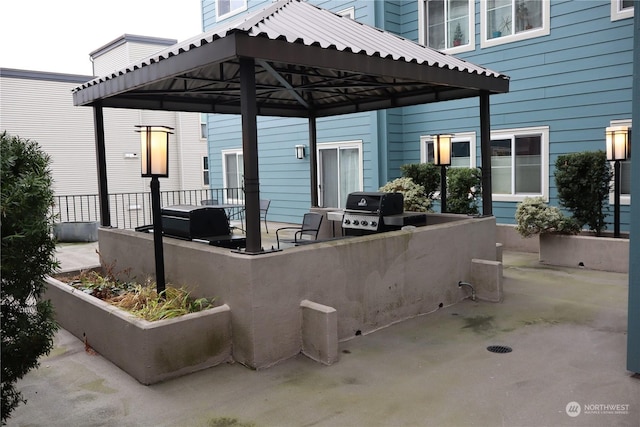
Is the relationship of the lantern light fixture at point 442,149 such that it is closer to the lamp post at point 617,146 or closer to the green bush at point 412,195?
the green bush at point 412,195

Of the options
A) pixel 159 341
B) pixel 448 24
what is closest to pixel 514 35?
pixel 448 24

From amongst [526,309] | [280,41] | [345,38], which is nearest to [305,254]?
[280,41]

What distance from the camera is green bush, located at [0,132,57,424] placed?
2559mm

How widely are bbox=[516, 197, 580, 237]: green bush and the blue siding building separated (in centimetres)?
95

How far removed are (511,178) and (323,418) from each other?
7012mm

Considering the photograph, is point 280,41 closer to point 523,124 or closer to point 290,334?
point 290,334

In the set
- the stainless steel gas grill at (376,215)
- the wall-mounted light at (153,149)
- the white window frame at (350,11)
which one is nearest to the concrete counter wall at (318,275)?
the stainless steel gas grill at (376,215)

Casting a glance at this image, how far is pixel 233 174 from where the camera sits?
14195 mm

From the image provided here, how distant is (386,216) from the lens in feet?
20.1

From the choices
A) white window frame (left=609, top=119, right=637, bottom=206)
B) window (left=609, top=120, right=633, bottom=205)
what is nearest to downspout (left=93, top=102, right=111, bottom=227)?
white window frame (left=609, top=119, right=637, bottom=206)

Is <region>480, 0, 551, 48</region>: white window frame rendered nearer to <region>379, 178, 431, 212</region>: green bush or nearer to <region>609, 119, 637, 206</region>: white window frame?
<region>609, 119, 637, 206</region>: white window frame

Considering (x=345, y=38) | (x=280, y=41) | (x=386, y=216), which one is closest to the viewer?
(x=280, y=41)

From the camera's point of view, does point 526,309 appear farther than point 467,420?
Yes

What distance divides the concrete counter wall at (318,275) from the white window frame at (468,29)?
4462 mm
